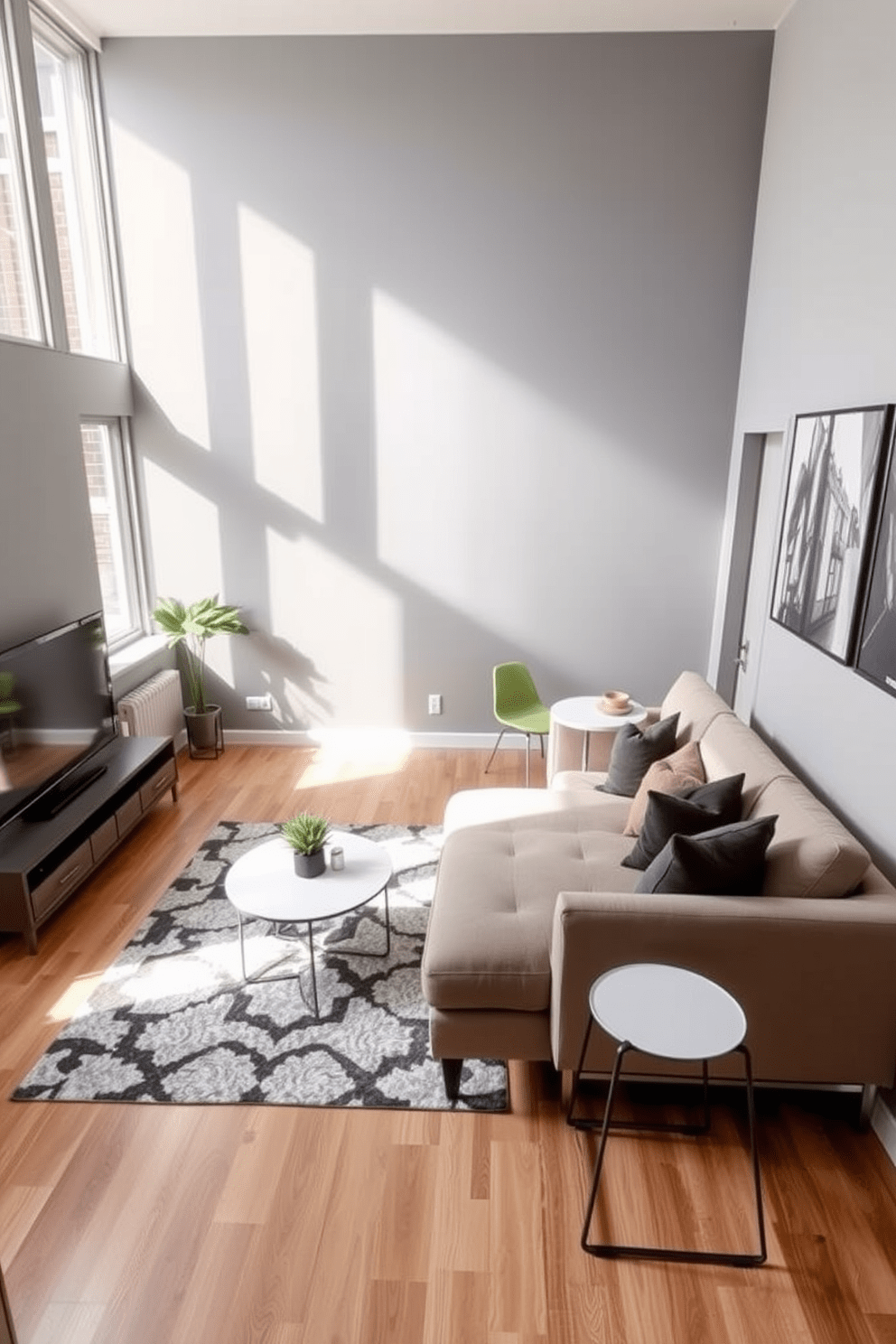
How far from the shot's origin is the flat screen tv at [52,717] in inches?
136

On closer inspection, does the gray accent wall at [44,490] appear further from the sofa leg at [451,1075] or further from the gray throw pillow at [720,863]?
the gray throw pillow at [720,863]

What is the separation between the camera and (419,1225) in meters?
2.20

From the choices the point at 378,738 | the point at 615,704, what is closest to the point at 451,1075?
the point at 615,704

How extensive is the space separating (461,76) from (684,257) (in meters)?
1.57

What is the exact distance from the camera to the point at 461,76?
4.50 meters

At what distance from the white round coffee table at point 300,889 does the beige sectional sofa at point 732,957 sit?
411 mm

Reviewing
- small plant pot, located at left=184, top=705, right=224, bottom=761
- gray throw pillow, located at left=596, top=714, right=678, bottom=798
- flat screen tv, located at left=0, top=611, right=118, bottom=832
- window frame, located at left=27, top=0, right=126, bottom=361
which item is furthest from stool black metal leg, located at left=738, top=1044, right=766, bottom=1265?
window frame, located at left=27, top=0, right=126, bottom=361

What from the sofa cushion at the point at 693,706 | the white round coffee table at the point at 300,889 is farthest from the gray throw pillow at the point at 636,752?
the white round coffee table at the point at 300,889

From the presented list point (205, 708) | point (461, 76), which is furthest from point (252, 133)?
point (205, 708)

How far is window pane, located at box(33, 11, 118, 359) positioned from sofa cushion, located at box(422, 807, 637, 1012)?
3.75 meters

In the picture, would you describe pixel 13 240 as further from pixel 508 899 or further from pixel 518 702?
pixel 508 899

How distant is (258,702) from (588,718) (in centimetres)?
235

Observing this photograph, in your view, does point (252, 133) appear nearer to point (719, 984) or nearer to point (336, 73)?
point (336, 73)

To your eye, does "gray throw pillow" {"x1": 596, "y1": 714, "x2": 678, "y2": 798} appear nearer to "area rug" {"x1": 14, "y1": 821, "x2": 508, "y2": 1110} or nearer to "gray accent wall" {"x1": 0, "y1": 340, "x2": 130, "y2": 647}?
"area rug" {"x1": 14, "y1": 821, "x2": 508, "y2": 1110}
